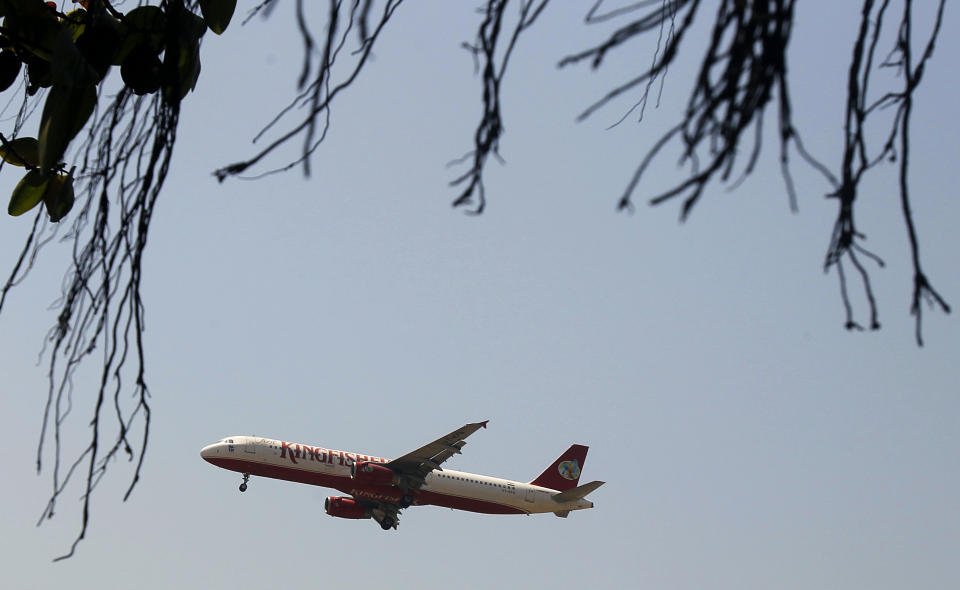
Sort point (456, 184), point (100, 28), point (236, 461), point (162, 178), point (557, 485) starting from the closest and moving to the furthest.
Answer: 1. point (456, 184)
2. point (162, 178)
3. point (100, 28)
4. point (236, 461)
5. point (557, 485)

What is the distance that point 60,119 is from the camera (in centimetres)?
166

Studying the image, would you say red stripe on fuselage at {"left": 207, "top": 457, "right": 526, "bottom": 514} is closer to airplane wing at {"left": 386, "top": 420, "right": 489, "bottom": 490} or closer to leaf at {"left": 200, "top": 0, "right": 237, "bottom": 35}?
airplane wing at {"left": 386, "top": 420, "right": 489, "bottom": 490}

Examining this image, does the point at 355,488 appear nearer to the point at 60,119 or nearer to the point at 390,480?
the point at 390,480

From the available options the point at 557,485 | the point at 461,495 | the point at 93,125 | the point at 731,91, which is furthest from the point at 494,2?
the point at 557,485

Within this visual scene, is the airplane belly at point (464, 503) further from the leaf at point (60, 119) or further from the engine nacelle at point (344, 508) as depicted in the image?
the leaf at point (60, 119)

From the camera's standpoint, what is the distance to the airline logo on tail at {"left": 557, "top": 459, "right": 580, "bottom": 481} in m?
52.5

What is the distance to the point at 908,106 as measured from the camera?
1.11m

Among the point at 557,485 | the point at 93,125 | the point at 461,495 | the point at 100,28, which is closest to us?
the point at 93,125

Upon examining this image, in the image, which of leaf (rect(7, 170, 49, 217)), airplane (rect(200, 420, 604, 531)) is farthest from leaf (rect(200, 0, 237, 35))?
airplane (rect(200, 420, 604, 531))

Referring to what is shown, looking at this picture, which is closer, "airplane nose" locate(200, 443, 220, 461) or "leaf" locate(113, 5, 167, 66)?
"leaf" locate(113, 5, 167, 66)

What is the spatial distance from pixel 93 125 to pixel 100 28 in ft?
1.45

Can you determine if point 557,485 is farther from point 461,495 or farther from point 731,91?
point 731,91

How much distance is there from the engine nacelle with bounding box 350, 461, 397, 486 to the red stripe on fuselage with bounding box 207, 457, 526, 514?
36cm

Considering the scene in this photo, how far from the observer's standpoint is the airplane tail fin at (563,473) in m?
52.1
